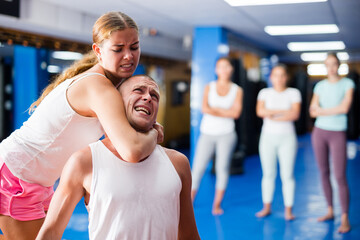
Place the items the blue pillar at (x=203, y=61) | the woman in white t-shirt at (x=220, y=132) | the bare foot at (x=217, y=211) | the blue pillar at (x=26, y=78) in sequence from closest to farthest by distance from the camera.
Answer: the woman in white t-shirt at (x=220, y=132) → the bare foot at (x=217, y=211) → the blue pillar at (x=26, y=78) → the blue pillar at (x=203, y=61)

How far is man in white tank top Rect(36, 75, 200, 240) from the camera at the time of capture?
1182mm

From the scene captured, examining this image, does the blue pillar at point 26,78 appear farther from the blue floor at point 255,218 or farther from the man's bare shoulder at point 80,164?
the man's bare shoulder at point 80,164

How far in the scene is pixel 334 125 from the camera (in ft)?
12.0

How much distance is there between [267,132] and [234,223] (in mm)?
982

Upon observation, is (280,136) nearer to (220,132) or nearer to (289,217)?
(220,132)

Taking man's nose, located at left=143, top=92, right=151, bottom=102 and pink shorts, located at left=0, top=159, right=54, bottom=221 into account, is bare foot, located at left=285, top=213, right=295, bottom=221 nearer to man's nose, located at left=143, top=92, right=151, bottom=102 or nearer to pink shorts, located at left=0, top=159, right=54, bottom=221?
pink shorts, located at left=0, top=159, right=54, bottom=221

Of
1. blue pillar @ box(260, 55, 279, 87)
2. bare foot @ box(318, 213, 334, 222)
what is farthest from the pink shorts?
blue pillar @ box(260, 55, 279, 87)

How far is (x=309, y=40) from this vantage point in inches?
348

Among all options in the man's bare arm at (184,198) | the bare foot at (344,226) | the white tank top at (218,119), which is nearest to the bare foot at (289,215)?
the bare foot at (344,226)

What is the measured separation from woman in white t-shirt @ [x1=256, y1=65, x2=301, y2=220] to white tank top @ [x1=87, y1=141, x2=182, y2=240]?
283 centimetres

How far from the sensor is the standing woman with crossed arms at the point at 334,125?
3.63 metres

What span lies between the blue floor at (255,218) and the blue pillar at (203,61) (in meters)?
1.22

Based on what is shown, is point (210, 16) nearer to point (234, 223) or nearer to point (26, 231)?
point (234, 223)

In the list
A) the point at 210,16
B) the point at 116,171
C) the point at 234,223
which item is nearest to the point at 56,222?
the point at 116,171
